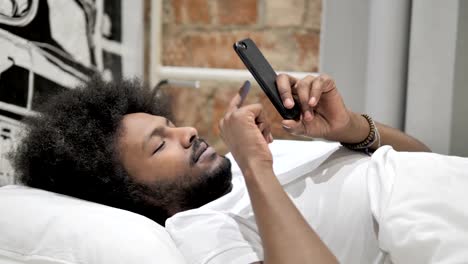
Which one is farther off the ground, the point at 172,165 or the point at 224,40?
the point at 224,40

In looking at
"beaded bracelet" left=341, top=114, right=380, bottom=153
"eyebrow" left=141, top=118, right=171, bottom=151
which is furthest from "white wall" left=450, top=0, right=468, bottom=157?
"eyebrow" left=141, top=118, right=171, bottom=151

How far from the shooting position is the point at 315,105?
0.90m

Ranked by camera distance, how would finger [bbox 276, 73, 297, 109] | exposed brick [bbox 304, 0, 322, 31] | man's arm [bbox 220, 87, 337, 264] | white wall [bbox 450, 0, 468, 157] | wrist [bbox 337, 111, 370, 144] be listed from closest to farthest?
man's arm [bbox 220, 87, 337, 264] < finger [bbox 276, 73, 297, 109] < wrist [bbox 337, 111, 370, 144] < white wall [bbox 450, 0, 468, 157] < exposed brick [bbox 304, 0, 322, 31]

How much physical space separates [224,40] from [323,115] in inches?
29.6

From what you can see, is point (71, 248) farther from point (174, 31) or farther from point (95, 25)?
point (174, 31)

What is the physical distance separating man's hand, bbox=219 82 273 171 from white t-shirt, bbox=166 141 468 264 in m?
0.11

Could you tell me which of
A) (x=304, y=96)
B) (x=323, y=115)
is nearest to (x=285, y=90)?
(x=304, y=96)

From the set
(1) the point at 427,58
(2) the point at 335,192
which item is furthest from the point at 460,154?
(2) the point at 335,192

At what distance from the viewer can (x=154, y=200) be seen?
99 cm

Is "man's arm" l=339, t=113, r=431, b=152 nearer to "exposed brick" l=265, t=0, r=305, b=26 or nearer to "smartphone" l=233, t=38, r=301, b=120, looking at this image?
"smartphone" l=233, t=38, r=301, b=120

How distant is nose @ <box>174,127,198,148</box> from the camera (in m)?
1.02

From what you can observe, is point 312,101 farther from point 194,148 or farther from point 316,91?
point 194,148

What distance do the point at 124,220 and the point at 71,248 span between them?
0.08 m

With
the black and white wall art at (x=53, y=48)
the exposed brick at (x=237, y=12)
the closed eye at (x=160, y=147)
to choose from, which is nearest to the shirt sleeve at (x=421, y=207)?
the closed eye at (x=160, y=147)
